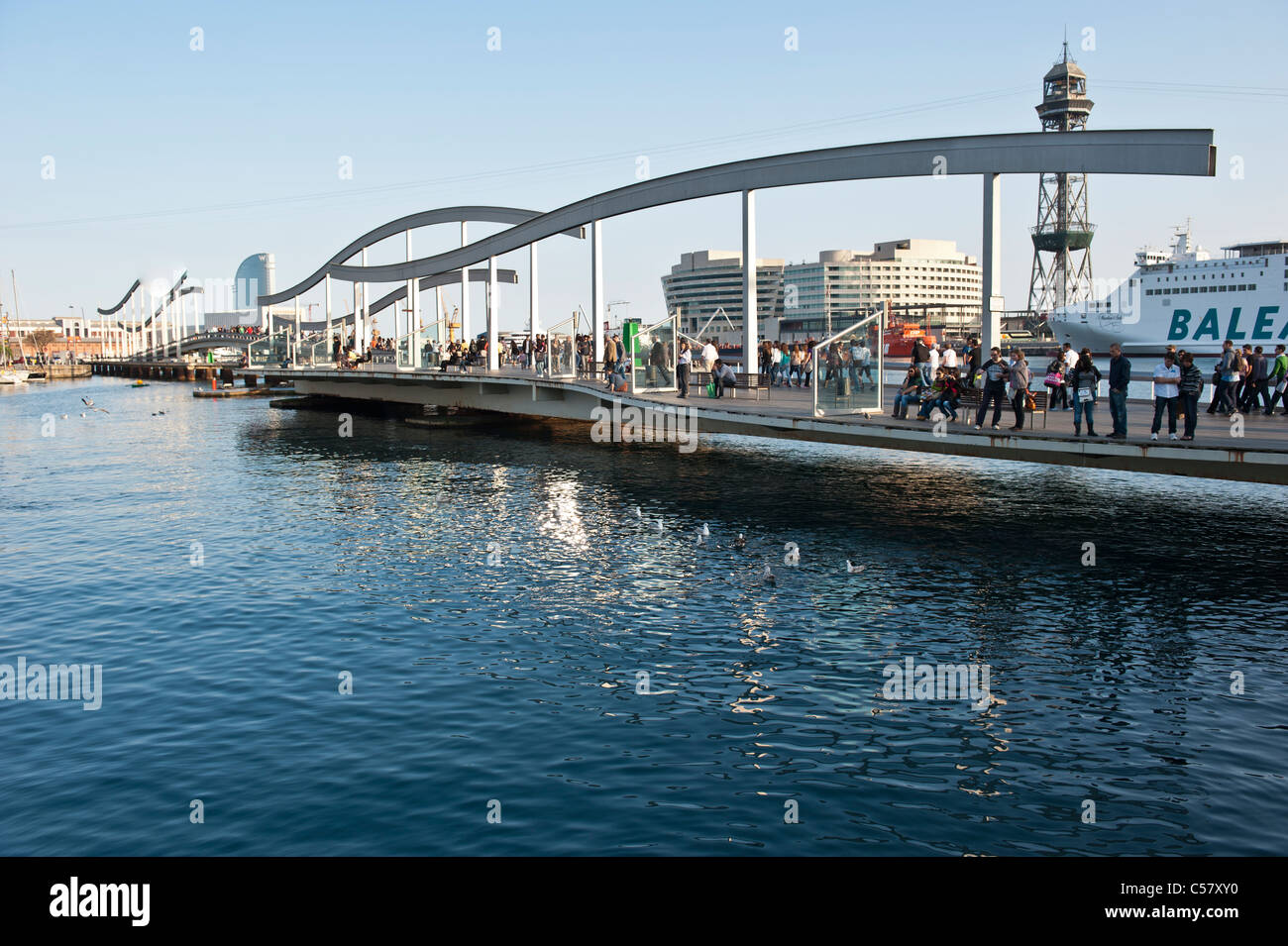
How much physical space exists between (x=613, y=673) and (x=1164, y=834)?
7539 mm

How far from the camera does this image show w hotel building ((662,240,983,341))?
163m

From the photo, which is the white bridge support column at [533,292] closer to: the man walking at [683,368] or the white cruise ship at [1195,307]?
the man walking at [683,368]

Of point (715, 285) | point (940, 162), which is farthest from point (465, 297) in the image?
point (715, 285)

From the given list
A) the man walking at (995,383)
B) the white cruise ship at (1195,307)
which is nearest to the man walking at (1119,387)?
the man walking at (995,383)

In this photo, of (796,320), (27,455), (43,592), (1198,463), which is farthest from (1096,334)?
(43,592)

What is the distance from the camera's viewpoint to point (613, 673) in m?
15.0

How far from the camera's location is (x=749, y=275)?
3341 cm

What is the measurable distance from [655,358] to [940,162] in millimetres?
11724

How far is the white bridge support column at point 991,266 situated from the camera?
2594 cm

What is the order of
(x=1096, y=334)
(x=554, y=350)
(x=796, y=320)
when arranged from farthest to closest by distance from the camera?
(x=796, y=320) < (x=1096, y=334) < (x=554, y=350)

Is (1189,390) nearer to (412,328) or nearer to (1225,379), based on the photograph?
(1225,379)

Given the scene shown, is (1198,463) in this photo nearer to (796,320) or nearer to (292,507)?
(292,507)
